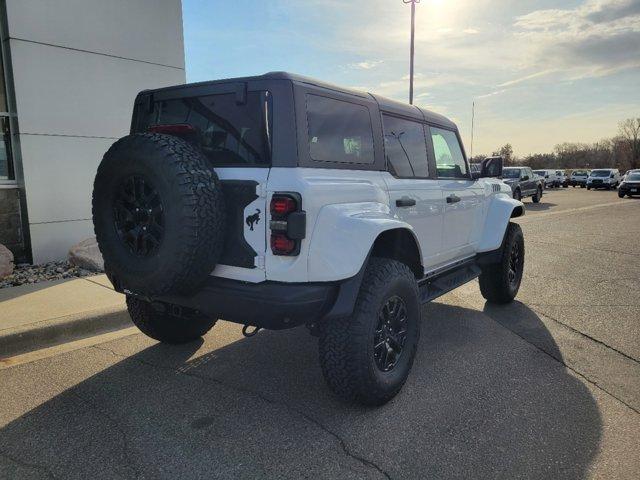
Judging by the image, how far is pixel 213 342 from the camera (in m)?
4.22

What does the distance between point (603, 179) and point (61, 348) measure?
40076 mm

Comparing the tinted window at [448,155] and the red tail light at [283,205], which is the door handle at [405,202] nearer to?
the tinted window at [448,155]

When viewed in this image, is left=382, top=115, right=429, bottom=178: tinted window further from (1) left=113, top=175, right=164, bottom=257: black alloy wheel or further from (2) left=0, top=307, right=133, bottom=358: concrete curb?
(2) left=0, top=307, right=133, bottom=358: concrete curb

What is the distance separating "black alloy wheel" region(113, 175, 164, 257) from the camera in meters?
2.68

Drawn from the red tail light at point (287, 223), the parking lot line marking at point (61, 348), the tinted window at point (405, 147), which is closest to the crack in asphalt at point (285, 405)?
the parking lot line marking at point (61, 348)

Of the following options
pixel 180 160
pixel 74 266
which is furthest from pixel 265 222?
pixel 74 266

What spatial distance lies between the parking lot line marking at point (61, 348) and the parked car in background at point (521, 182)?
62.9 ft

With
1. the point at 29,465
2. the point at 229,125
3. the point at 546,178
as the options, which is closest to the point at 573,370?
the point at 229,125

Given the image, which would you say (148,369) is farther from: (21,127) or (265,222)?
(21,127)

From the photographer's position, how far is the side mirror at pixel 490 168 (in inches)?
190

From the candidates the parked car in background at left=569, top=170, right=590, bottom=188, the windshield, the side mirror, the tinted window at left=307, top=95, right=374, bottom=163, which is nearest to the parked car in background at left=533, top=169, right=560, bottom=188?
the parked car in background at left=569, top=170, right=590, bottom=188

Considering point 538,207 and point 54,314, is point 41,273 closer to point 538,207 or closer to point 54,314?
point 54,314

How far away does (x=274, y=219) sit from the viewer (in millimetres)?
2609

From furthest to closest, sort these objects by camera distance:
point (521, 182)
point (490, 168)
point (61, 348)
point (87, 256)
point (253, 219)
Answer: point (521, 182) → point (87, 256) → point (490, 168) → point (61, 348) → point (253, 219)
